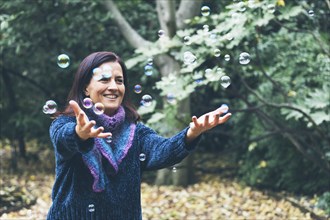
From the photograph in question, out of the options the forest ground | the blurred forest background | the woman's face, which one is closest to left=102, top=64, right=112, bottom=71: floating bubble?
the woman's face

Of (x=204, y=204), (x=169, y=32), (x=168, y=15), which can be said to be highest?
(x=168, y=15)

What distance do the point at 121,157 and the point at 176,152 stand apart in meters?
0.24

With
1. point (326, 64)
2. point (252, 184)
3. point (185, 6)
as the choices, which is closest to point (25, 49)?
point (185, 6)

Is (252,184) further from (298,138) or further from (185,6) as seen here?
(185,6)

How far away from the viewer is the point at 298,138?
5.89 metres

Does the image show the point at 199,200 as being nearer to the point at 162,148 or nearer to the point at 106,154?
the point at 162,148

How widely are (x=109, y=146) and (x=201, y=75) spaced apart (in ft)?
8.19

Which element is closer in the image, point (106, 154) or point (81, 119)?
point (81, 119)

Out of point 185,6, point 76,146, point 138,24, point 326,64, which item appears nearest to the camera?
point 76,146

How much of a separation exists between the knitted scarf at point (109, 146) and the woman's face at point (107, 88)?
0.05 meters

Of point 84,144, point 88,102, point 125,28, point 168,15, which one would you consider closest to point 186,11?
point 168,15

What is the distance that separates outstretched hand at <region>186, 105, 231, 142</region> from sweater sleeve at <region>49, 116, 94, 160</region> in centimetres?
A: 46

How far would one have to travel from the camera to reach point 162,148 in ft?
8.30

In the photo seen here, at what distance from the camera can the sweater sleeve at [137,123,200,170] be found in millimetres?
2463
